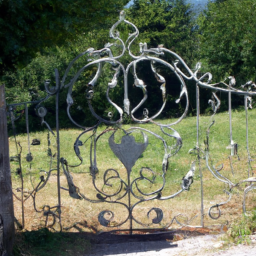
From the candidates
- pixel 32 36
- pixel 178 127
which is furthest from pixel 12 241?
pixel 178 127

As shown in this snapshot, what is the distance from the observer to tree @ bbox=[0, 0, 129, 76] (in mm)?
4336

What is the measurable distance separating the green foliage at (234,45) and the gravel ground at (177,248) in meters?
13.1

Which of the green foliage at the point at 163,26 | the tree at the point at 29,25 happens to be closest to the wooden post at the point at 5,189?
the tree at the point at 29,25

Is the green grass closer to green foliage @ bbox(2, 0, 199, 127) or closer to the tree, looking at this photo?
the tree

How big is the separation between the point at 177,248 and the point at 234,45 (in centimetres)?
1410

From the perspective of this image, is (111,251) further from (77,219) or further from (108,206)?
(108,206)

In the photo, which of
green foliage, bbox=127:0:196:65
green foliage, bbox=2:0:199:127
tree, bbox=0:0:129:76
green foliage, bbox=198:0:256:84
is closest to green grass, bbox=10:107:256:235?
tree, bbox=0:0:129:76

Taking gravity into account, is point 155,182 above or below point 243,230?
below

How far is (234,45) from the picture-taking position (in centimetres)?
1658

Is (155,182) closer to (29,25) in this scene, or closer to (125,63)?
(29,25)

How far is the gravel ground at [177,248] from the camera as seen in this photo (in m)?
3.53

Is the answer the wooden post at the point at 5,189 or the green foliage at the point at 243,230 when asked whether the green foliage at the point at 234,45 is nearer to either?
the green foliage at the point at 243,230

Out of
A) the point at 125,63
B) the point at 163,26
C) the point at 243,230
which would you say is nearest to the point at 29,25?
the point at 243,230

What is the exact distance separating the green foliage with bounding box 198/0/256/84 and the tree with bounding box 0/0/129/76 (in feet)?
40.6
